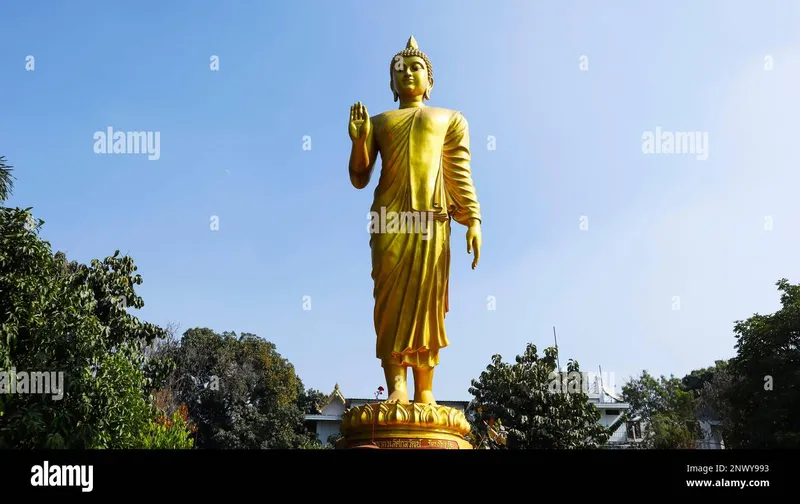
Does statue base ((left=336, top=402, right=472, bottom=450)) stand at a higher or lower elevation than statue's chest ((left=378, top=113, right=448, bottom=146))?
lower

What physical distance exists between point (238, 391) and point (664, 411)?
18.7m

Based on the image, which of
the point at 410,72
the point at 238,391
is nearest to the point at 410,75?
the point at 410,72

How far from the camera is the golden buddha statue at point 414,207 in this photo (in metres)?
7.50

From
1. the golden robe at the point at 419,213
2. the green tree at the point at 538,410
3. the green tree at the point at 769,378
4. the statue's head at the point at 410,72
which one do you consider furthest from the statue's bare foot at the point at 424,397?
the green tree at the point at 769,378

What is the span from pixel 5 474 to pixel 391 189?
4599mm

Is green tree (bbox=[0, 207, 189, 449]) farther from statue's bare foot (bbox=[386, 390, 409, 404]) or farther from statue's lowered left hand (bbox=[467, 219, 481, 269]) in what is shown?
statue's lowered left hand (bbox=[467, 219, 481, 269])

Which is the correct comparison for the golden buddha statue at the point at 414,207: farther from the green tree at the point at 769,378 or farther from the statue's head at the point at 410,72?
the green tree at the point at 769,378

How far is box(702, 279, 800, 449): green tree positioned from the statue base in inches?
549

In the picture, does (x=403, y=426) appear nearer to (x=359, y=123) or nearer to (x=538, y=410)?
(x=359, y=123)

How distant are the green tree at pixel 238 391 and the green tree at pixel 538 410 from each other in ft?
33.2

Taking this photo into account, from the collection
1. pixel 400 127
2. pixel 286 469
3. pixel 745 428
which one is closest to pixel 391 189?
pixel 400 127

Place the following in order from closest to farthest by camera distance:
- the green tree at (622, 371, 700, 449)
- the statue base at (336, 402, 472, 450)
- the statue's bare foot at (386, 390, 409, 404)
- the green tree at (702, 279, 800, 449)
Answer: the statue base at (336, 402, 472, 450), the statue's bare foot at (386, 390, 409, 404), the green tree at (702, 279, 800, 449), the green tree at (622, 371, 700, 449)

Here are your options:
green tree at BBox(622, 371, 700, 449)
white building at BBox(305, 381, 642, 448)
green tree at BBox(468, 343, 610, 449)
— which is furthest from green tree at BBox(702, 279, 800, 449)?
white building at BBox(305, 381, 642, 448)

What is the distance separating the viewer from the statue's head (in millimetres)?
8328
